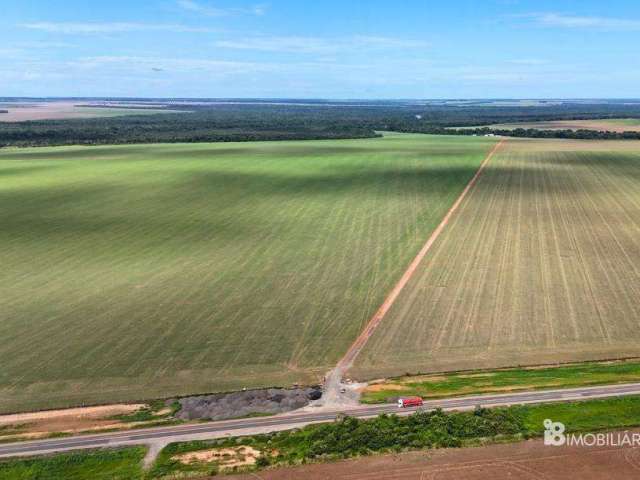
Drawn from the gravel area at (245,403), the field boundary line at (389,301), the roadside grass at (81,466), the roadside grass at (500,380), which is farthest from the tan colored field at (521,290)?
the roadside grass at (81,466)

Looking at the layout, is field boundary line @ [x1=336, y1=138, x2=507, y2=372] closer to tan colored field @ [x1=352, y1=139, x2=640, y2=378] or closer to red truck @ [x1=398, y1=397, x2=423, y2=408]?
tan colored field @ [x1=352, y1=139, x2=640, y2=378]

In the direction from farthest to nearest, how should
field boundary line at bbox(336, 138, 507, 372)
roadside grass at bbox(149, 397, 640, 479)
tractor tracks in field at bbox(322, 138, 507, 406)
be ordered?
field boundary line at bbox(336, 138, 507, 372), tractor tracks in field at bbox(322, 138, 507, 406), roadside grass at bbox(149, 397, 640, 479)

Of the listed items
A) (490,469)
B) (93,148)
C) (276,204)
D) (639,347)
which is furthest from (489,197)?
(93,148)

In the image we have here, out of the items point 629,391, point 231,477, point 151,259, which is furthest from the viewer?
point 151,259

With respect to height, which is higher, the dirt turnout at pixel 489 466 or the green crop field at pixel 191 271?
the green crop field at pixel 191 271

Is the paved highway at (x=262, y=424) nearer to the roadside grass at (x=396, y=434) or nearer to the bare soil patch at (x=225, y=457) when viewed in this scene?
the roadside grass at (x=396, y=434)

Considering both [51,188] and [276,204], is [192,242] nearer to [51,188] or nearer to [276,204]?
[276,204]

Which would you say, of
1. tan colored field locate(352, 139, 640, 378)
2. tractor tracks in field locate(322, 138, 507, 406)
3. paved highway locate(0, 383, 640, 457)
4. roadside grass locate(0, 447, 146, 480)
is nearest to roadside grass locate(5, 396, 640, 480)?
roadside grass locate(0, 447, 146, 480)
